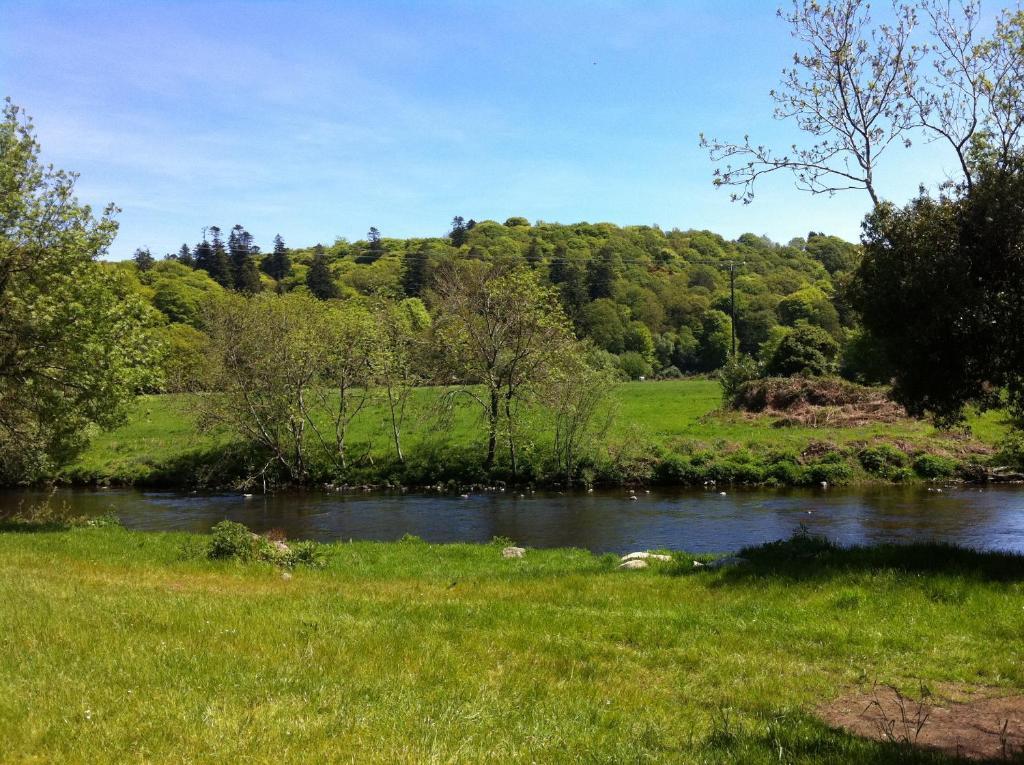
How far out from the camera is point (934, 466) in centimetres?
3638

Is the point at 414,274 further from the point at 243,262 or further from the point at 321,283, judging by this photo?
the point at 243,262

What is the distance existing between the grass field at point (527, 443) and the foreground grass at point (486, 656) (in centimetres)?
2302

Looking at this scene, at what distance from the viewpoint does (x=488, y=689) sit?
25.7 ft

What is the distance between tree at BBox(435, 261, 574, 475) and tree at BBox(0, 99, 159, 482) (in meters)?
18.8

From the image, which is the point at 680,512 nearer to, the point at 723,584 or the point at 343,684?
the point at 723,584

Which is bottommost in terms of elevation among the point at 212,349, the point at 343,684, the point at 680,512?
the point at 680,512

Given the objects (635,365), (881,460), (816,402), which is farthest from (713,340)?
(881,460)

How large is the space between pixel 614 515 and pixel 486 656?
21.5 meters

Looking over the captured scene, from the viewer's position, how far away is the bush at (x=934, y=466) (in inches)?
1423

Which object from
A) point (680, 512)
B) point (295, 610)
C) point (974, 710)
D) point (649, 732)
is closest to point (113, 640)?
point (295, 610)

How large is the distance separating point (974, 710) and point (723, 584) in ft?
20.9

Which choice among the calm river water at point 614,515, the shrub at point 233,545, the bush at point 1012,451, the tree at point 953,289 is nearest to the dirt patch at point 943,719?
the tree at point 953,289

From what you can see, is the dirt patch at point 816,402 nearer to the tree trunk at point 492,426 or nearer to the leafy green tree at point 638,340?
the tree trunk at point 492,426

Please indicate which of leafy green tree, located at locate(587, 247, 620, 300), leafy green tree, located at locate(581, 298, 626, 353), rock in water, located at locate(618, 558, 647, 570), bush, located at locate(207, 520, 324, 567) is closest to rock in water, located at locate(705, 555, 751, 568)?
rock in water, located at locate(618, 558, 647, 570)
